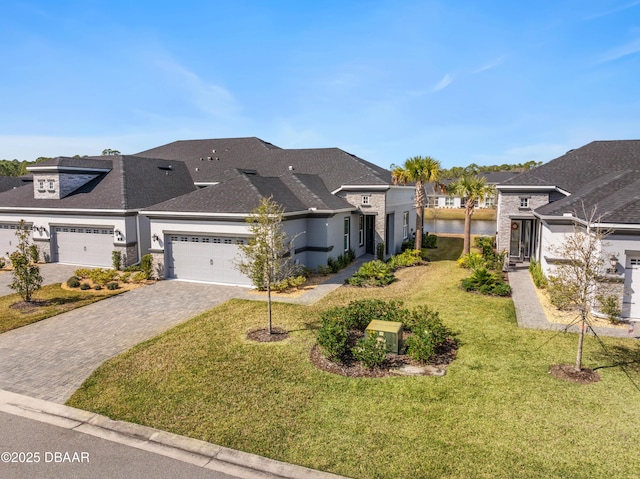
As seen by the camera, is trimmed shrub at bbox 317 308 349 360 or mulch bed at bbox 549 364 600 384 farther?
trimmed shrub at bbox 317 308 349 360

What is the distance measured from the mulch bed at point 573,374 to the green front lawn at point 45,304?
16.3m

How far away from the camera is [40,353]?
11.7 m

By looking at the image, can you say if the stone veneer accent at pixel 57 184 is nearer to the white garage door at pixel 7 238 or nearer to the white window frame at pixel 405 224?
the white garage door at pixel 7 238

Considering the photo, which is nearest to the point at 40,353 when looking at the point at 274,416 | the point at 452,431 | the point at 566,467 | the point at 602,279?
the point at 274,416

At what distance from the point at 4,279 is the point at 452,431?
22.9 meters

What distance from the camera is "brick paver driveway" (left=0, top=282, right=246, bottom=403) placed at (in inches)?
398

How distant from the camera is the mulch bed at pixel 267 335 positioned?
12477mm

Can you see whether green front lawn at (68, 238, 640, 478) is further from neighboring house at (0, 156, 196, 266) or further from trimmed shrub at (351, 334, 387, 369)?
neighboring house at (0, 156, 196, 266)

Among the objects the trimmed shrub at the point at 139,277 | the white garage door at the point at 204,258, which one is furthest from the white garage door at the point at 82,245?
the white garage door at the point at 204,258

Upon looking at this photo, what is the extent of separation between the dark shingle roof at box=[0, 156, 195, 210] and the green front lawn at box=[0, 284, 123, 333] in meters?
5.73

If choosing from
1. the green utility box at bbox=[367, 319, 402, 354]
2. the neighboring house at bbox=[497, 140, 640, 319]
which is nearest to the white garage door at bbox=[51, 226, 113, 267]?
the green utility box at bbox=[367, 319, 402, 354]

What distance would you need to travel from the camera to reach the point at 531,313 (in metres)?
15.0

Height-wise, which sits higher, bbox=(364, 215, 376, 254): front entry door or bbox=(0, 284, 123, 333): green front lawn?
bbox=(364, 215, 376, 254): front entry door

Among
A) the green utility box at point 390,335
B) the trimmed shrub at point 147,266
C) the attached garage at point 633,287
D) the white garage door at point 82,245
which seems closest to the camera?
the green utility box at point 390,335
